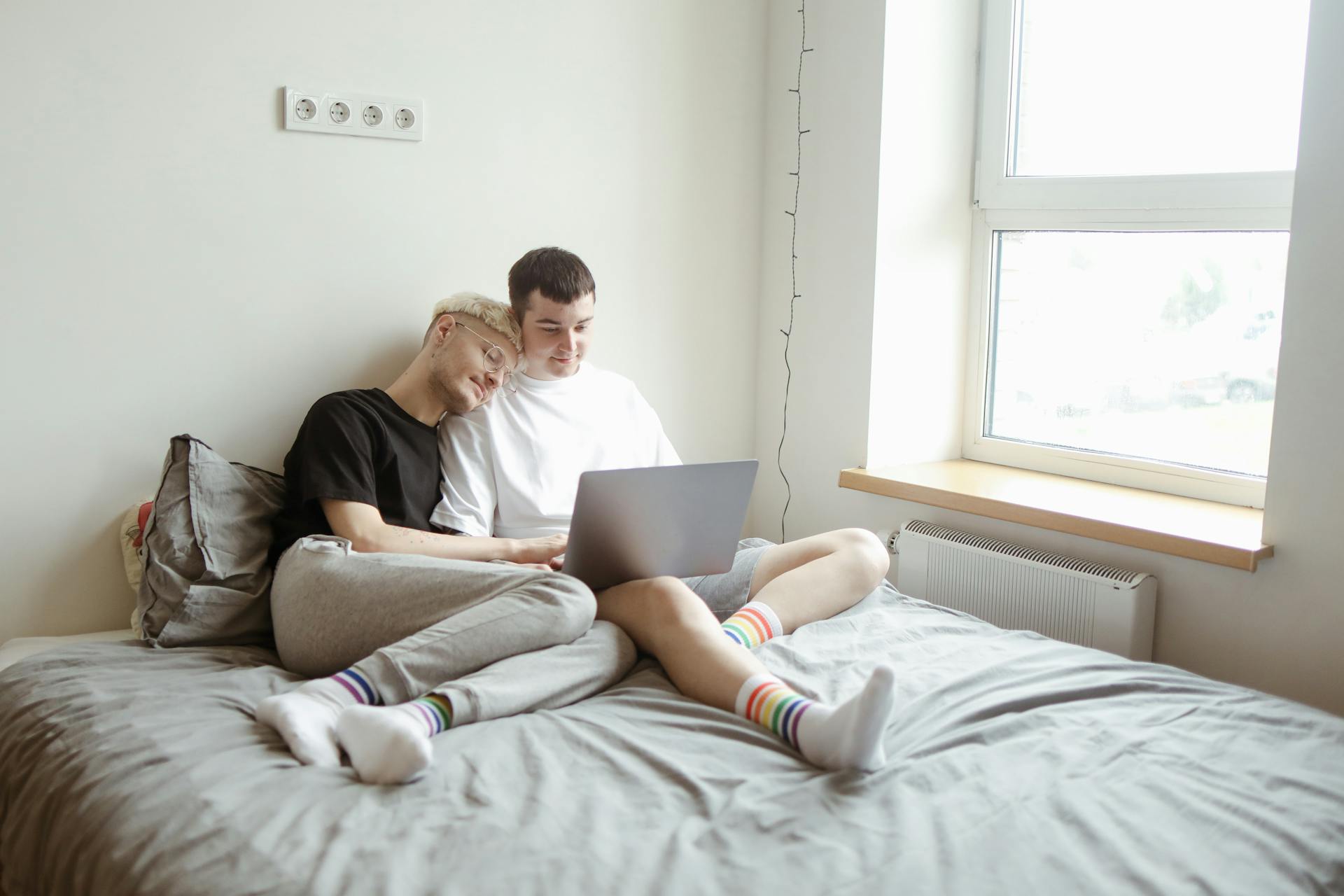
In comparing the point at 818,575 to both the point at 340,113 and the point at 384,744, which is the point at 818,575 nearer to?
the point at 384,744

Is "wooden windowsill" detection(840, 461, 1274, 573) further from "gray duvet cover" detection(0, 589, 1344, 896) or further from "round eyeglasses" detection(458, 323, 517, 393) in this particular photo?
"round eyeglasses" detection(458, 323, 517, 393)

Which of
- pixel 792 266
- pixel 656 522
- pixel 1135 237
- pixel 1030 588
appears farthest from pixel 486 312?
pixel 1135 237

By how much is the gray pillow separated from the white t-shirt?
0.33m

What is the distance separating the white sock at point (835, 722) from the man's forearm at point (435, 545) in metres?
0.63

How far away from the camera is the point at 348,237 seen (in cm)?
209

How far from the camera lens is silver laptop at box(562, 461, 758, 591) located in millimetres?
1546

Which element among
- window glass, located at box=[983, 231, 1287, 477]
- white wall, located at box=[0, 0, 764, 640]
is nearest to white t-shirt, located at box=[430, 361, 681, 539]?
white wall, located at box=[0, 0, 764, 640]

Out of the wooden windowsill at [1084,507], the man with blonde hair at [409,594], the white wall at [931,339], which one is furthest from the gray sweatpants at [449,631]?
the white wall at [931,339]

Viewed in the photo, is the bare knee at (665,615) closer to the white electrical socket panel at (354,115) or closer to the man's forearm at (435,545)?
the man's forearm at (435,545)

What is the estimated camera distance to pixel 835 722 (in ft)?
4.14

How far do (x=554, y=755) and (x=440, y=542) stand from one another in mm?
627

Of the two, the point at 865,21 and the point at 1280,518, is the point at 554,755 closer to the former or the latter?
the point at 1280,518

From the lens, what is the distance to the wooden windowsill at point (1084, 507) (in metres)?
1.89

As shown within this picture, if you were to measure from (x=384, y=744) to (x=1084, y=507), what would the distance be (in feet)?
4.96
